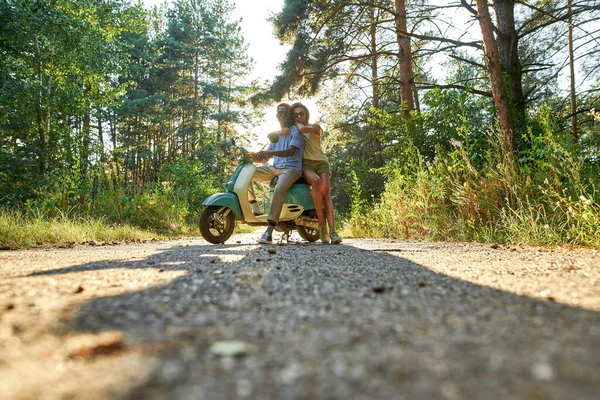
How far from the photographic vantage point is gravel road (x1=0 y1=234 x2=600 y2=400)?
2.50ft

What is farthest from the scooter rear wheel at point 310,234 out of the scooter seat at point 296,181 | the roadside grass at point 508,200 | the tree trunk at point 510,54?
the tree trunk at point 510,54

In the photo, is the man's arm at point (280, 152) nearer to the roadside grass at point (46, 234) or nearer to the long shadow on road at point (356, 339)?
the roadside grass at point (46, 234)

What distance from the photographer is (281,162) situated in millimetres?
5332

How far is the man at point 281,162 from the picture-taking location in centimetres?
498

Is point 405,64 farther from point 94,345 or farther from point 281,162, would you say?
point 94,345

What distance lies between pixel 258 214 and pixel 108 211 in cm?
402

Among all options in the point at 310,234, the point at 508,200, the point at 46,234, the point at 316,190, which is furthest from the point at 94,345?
the point at 310,234

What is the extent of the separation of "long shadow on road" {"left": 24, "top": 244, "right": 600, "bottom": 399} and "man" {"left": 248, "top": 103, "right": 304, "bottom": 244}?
314cm

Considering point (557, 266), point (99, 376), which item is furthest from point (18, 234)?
point (557, 266)

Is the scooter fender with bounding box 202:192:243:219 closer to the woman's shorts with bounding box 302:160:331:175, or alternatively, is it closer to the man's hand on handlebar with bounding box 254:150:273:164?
the man's hand on handlebar with bounding box 254:150:273:164

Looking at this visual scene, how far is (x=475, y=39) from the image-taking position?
340 inches

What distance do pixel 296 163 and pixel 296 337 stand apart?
4.26m

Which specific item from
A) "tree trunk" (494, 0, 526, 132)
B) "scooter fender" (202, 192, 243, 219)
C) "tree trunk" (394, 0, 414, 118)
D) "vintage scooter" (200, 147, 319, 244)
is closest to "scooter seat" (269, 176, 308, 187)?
"vintage scooter" (200, 147, 319, 244)

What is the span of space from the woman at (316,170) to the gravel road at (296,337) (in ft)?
10.8
